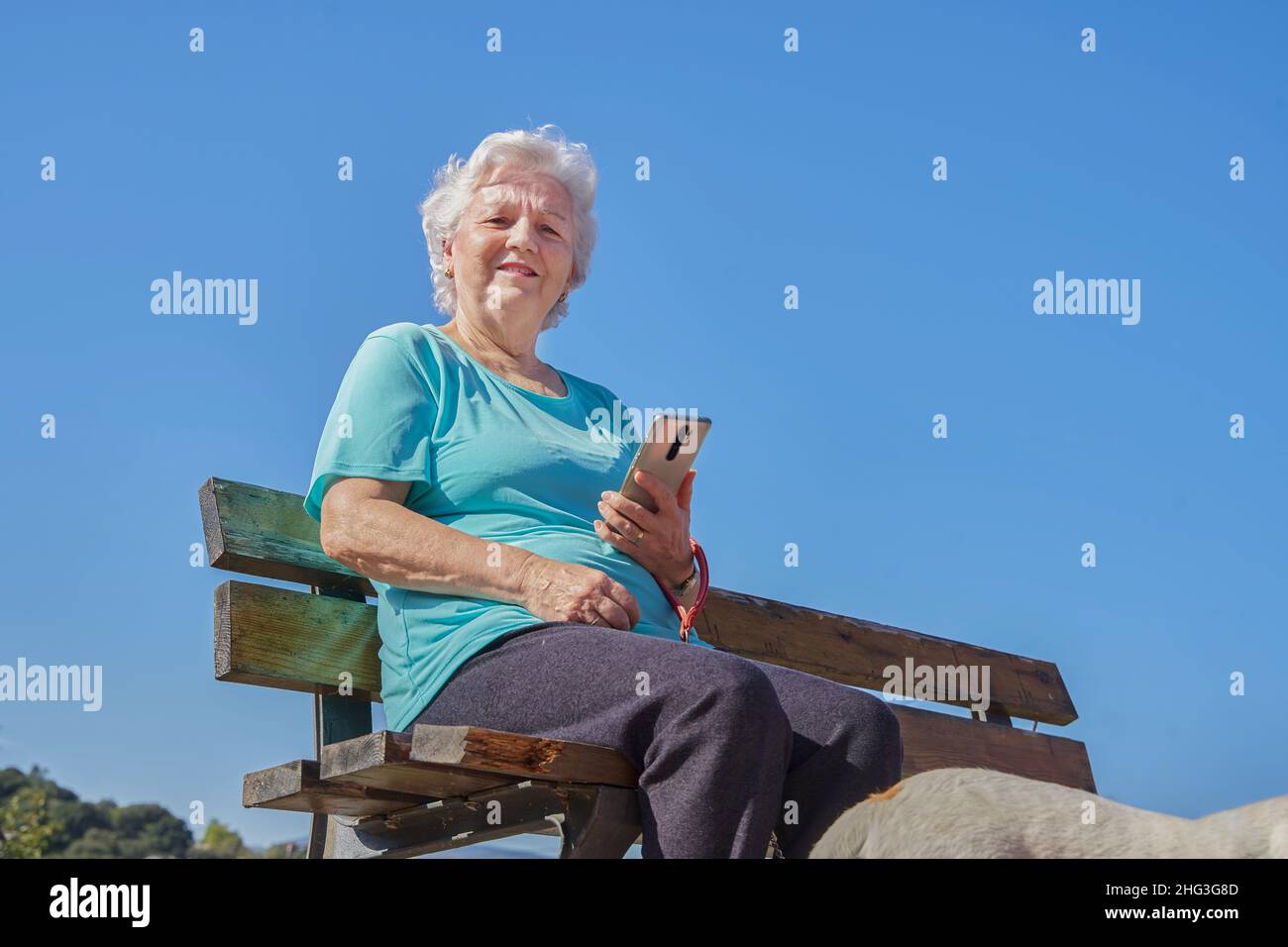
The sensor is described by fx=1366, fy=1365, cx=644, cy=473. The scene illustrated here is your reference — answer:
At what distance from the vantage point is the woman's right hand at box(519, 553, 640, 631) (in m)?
2.50

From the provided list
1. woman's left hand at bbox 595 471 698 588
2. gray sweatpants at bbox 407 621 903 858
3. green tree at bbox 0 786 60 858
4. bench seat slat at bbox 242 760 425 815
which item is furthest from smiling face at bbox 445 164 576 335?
green tree at bbox 0 786 60 858

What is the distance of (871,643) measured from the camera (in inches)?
162

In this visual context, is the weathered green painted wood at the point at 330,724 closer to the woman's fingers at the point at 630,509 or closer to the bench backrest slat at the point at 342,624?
the bench backrest slat at the point at 342,624

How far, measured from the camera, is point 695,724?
219 centimetres

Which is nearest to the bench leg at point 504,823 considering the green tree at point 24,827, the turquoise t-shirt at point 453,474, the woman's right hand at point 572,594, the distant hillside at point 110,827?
the turquoise t-shirt at point 453,474

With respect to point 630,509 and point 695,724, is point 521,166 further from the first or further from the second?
point 695,724

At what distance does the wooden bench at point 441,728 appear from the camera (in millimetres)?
2283

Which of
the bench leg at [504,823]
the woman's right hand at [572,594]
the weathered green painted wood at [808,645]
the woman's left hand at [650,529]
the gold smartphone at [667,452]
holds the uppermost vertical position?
the gold smartphone at [667,452]

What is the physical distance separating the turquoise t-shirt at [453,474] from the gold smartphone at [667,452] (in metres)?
0.13

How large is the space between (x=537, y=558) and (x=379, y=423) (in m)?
0.45

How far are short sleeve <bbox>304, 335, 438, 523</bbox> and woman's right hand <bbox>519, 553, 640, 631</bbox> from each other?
0.35 meters

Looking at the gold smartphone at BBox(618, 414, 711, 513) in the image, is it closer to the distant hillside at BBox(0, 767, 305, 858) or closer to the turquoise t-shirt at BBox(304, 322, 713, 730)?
the turquoise t-shirt at BBox(304, 322, 713, 730)
